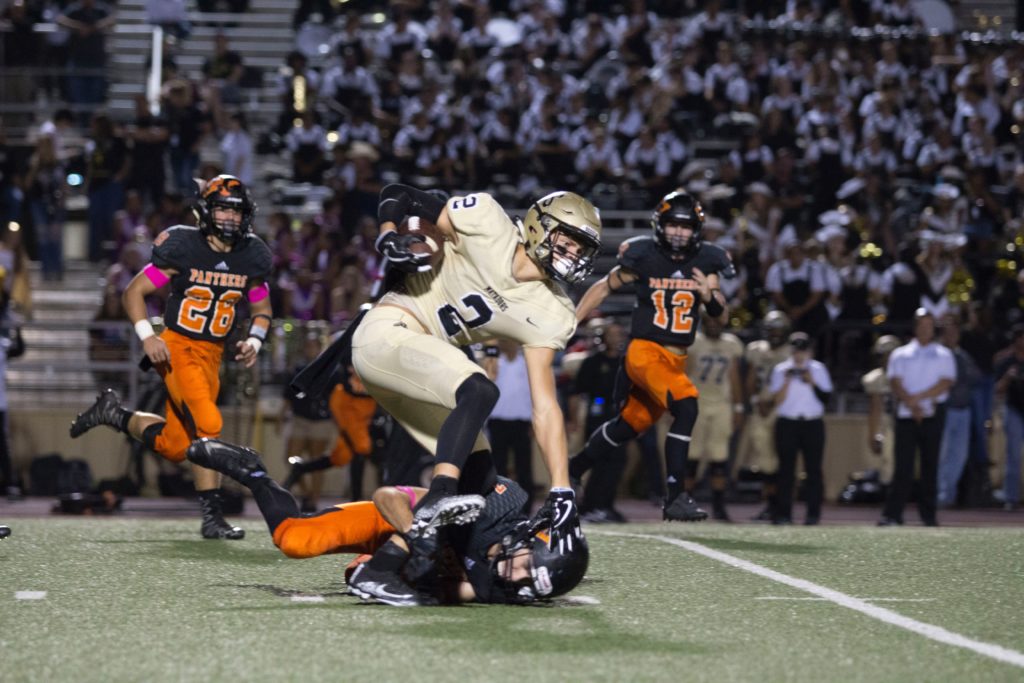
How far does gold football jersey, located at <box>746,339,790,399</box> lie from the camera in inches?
565

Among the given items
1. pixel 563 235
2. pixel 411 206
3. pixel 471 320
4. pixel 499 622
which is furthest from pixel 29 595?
pixel 563 235

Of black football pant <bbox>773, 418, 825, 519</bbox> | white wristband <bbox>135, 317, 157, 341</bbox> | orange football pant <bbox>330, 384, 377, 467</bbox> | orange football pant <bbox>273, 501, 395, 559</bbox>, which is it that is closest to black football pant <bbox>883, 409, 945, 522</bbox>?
black football pant <bbox>773, 418, 825, 519</bbox>

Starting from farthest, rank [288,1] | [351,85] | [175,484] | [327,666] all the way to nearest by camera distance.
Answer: [288,1] < [351,85] < [175,484] < [327,666]

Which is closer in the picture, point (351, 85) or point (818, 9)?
point (351, 85)

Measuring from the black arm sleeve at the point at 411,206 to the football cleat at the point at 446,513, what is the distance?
4.77ft

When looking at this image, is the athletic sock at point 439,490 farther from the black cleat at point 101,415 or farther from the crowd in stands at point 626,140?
the crowd in stands at point 626,140

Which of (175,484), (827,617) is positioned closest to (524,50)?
(175,484)

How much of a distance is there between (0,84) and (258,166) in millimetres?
3061

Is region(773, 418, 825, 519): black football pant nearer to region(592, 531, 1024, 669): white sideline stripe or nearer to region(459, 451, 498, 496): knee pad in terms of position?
region(592, 531, 1024, 669): white sideline stripe

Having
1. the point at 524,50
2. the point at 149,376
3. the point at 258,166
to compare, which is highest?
the point at 524,50

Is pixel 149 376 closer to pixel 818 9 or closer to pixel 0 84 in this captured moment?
pixel 0 84

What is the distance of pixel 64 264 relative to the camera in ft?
54.6

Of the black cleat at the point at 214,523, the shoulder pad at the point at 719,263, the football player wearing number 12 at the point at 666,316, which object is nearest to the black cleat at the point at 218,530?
the black cleat at the point at 214,523

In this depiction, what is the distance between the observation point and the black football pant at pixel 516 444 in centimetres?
1291
